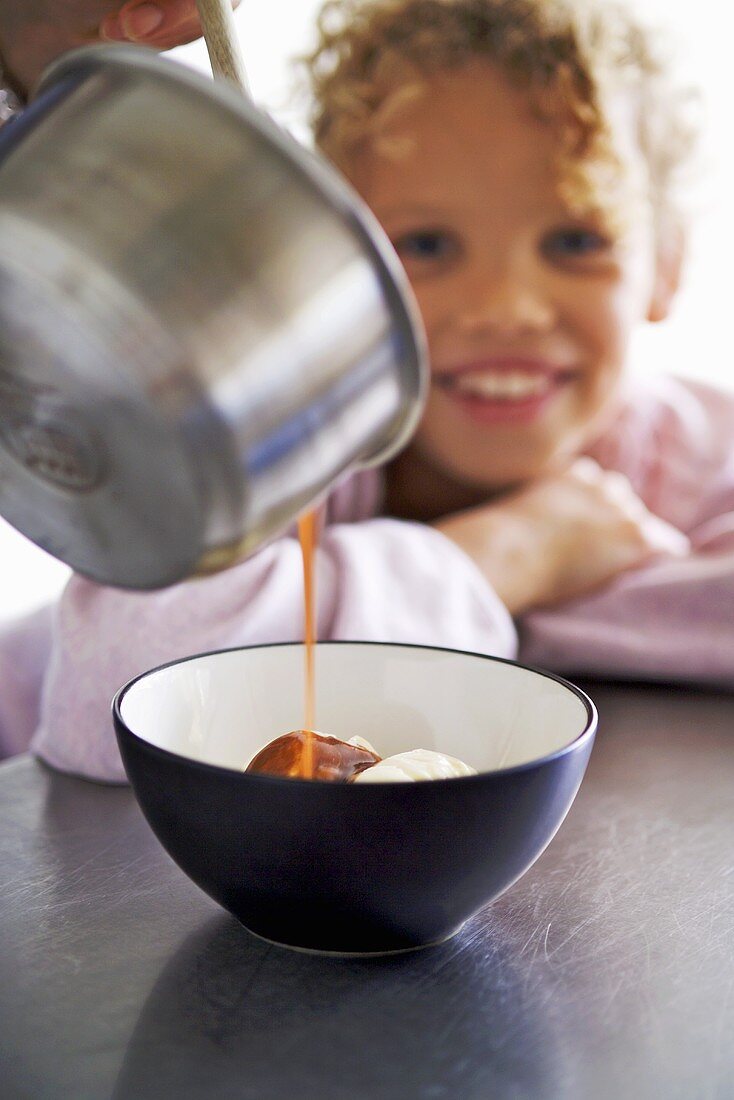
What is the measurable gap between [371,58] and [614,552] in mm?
413

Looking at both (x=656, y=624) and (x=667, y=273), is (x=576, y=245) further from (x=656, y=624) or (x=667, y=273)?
(x=656, y=624)

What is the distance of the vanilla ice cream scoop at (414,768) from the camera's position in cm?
35

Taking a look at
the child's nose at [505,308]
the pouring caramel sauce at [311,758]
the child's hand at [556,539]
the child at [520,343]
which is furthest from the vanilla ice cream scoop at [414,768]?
the child's nose at [505,308]

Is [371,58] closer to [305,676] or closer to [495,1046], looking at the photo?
[305,676]

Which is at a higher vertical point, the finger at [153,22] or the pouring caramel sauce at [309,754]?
the finger at [153,22]

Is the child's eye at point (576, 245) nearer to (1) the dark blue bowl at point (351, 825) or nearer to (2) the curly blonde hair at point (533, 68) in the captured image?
(2) the curly blonde hair at point (533, 68)

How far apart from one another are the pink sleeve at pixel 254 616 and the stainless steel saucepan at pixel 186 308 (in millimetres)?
270

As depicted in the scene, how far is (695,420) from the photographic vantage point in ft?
3.25

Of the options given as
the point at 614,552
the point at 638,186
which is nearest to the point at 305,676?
the point at 614,552

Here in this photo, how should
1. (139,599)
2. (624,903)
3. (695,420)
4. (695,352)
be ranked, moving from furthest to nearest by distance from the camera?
(695,352) → (695,420) → (139,599) → (624,903)

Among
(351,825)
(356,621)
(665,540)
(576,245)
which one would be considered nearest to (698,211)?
(576,245)

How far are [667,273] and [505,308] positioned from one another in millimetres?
240

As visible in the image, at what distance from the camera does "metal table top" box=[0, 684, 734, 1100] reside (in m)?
0.29

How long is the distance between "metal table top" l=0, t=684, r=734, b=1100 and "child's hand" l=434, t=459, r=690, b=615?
0.31 meters
